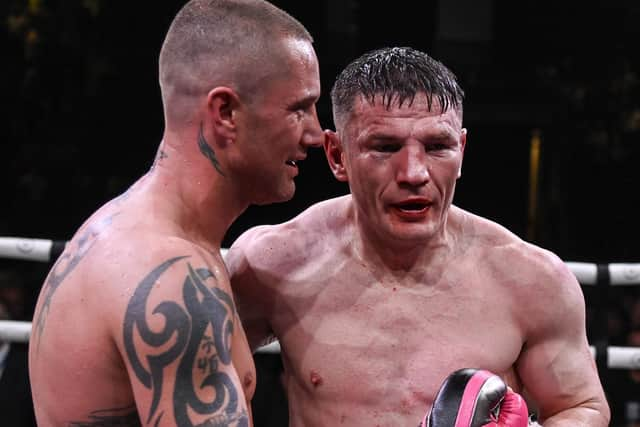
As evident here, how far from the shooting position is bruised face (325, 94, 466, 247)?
5.33 ft

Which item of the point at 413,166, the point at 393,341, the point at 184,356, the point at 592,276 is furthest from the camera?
the point at 592,276

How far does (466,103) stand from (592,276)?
214 centimetres

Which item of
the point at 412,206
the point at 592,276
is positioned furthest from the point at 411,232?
the point at 592,276

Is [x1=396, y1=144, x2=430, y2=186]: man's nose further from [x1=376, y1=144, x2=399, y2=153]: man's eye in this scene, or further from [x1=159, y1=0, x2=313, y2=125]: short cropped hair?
[x1=159, y1=0, x2=313, y2=125]: short cropped hair

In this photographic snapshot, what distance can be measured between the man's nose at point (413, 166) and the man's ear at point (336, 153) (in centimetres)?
16

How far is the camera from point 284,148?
1.53 m

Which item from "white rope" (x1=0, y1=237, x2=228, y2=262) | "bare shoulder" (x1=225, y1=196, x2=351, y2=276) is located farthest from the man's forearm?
"white rope" (x1=0, y1=237, x2=228, y2=262)

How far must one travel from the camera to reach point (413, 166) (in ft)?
5.28

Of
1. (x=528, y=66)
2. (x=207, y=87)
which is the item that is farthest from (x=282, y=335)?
(x=528, y=66)

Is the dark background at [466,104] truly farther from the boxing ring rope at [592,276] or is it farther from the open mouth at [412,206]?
the open mouth at [412,206]

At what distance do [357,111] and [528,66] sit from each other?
3.38 metres

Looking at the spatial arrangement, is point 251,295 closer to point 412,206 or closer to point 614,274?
point 412,206

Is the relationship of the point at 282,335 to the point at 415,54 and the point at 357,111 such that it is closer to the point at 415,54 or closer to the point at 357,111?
the point at 357,111

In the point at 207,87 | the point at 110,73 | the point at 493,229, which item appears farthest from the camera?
the point at 110,73
